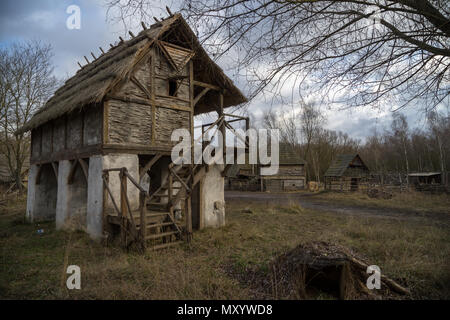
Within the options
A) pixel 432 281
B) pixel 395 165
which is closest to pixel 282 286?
pixel 432 281

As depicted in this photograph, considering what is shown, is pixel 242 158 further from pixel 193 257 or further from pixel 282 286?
pixel 282 286

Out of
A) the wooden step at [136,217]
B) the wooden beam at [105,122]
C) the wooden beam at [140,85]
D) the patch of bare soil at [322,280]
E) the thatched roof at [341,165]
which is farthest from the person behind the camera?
the thatched roof at [341,165]

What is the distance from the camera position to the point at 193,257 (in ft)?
21.7

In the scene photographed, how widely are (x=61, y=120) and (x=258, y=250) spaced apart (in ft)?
30.2

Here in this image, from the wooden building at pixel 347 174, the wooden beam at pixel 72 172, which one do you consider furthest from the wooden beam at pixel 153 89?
the wooden building at pixel 347 174

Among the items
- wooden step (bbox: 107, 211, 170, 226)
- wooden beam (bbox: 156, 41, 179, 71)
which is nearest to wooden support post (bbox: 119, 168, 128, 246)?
wooden step (bbox: 107, 211, 170, 226)

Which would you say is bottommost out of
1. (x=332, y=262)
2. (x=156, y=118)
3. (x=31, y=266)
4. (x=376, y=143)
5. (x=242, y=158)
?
(x=31, y=266)

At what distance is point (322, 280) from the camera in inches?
175

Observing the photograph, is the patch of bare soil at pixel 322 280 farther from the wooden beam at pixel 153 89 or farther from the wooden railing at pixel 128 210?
the wooden beam at pixel 153 89

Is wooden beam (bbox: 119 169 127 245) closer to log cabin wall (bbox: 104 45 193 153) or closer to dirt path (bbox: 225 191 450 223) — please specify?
log cabin wall (bbox: 104 45 193 153)

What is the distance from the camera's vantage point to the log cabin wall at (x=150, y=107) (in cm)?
834

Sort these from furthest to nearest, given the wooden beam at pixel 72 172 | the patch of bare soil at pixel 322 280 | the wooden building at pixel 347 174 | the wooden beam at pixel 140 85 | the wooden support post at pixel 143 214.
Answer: the wooden building at pixel 347 174, the wooden beam at pixel 72 172, the wooden beam at pixel 140 85, the wooden support post at pixel 143 214, the patch of bare soil at pixel 322 280

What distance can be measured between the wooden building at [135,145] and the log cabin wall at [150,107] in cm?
3
